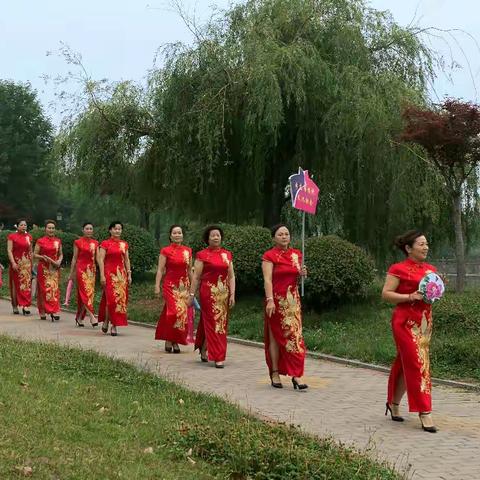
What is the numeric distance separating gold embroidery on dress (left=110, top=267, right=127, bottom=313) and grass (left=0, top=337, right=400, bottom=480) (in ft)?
17.3

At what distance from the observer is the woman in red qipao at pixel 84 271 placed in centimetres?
1361

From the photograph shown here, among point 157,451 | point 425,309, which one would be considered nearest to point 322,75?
point 425,309

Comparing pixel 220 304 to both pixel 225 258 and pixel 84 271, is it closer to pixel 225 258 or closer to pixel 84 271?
pixel 225 258

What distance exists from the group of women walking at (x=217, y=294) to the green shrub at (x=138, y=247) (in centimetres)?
457

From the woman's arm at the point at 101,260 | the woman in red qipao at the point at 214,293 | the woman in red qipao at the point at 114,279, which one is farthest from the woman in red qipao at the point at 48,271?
the woman in red qipao at the point at 214,293

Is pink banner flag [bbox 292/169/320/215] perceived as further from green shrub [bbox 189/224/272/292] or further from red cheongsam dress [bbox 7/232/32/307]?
red cheongsam dress [bbox 7/232/32/307]

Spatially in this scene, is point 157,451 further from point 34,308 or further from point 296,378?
point 34,308

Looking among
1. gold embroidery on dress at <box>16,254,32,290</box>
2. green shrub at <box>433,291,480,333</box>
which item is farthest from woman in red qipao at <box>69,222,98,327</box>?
green shrub at <box>433,291,480,333</box>

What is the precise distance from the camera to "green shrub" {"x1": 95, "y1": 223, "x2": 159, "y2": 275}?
20.2 m

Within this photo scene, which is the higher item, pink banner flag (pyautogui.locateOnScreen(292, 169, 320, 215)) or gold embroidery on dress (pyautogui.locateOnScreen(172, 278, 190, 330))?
pink banner flag (pyautogui.locateOnScreen(292, 169, 320, 215))

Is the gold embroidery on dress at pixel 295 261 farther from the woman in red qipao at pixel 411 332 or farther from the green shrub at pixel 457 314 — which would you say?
the green shrub at pixel 457 314

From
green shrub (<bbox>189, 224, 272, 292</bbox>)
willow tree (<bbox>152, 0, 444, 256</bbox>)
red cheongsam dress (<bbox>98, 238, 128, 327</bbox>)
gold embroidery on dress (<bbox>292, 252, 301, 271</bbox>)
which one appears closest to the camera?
gold embroidery on dress (<bbox>292, 252, 301, 271</bbox>)

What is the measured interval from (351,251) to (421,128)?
239 cm

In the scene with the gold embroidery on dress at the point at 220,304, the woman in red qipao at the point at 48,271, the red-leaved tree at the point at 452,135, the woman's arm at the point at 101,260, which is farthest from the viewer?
the woman in red qipao at the point at 48,271
